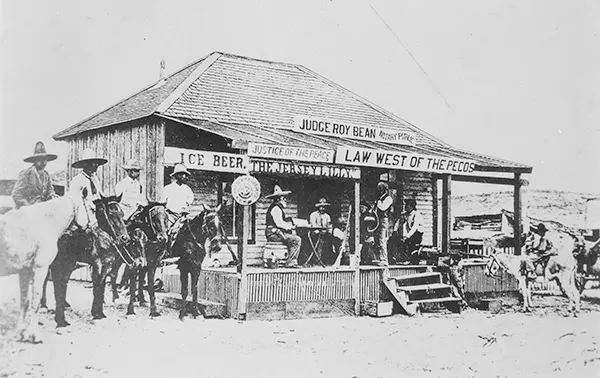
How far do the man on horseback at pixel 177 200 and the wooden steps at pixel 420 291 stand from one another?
13.1ft

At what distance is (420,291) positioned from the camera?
504 inches

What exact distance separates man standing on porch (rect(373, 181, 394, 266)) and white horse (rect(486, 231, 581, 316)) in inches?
84.8

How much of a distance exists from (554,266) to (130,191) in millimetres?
7724

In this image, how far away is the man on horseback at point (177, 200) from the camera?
33.6ft

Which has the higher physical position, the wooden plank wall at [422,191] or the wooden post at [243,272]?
the wooden plank wall at [422,191]

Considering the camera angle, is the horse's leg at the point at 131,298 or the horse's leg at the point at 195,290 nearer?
the horse's leg at the point at 131,298

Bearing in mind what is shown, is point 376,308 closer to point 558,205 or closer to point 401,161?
point 401,161

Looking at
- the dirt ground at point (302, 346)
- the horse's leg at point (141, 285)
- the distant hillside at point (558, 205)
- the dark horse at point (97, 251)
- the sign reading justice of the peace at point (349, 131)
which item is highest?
the sign reading justice of the peace at point (349, 131)

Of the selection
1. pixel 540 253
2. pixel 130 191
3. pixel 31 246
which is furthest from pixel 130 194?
pixel 540 253

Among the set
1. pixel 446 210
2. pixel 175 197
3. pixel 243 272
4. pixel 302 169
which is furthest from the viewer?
pixel 446 210

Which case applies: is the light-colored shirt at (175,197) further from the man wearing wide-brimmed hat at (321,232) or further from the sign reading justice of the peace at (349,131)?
the sign reading justice of the peace at (349,131)

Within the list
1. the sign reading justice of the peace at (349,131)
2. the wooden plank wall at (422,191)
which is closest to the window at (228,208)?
the sign reading justice of the peace at (349,131)

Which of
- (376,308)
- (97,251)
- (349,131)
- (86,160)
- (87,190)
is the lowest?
(376,308)

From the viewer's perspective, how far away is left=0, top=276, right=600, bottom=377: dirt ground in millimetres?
8438
